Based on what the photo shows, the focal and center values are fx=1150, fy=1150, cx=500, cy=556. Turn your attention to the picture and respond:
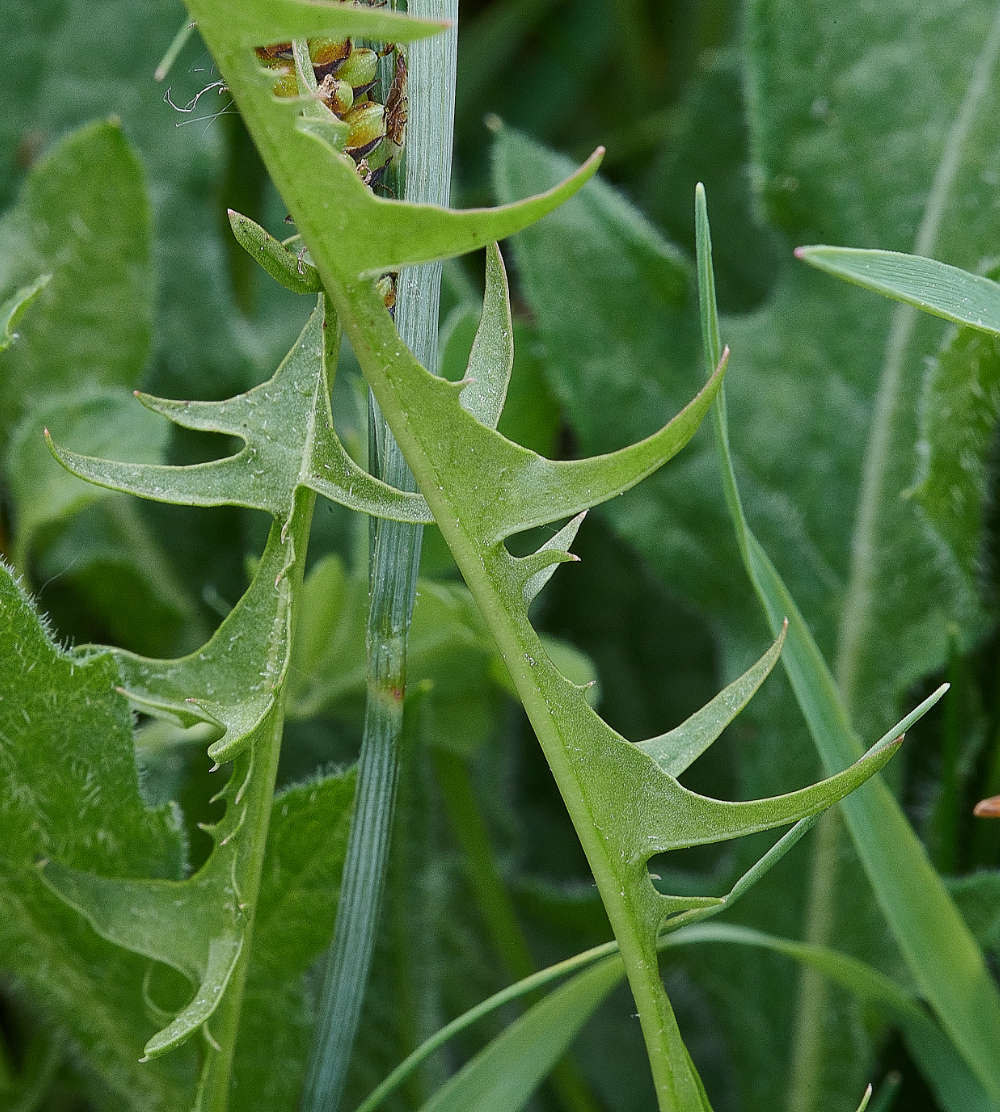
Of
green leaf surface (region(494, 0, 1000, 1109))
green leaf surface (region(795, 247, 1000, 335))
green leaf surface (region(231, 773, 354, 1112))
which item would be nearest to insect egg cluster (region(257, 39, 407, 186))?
green leaf surface (region(795, 247, 1000, 335))

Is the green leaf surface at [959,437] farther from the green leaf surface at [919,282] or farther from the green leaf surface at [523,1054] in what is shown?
the green leaf surface at [523,1054]

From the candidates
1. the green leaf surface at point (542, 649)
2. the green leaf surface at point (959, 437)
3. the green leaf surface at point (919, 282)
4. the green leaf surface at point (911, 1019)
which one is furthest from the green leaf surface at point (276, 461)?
the green leaf surface at point (959, 437)

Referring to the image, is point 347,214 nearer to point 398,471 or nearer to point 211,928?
point 398,471

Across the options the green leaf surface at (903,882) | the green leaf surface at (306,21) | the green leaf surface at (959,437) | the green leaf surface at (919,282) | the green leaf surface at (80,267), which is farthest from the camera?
the green leaf surface at (80,267)

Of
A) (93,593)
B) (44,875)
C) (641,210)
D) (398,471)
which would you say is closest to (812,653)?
(398,471)

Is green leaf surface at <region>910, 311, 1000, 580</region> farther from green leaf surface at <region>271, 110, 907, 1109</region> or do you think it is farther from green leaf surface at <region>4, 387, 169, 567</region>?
green leaf surface at <region>4, 387, 169, 567</region>

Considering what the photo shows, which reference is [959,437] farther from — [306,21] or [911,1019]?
[306,21]

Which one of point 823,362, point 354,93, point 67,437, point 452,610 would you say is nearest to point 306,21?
point 354,93
